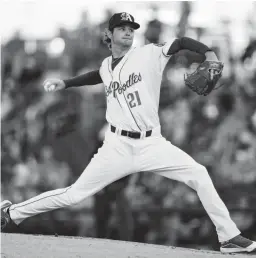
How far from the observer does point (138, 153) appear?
4367 mm

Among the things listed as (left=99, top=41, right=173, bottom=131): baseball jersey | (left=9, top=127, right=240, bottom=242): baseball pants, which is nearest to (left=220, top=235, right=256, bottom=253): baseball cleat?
(left=9, top=127, right=240, bottom=242): baseball pants

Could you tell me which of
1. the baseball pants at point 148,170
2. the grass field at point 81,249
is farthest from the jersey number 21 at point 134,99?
the grass field at point 81,249

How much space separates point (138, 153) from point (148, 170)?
0.15 metres

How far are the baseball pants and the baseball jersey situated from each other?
0.37 feet

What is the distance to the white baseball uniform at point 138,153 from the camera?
4.26 meters

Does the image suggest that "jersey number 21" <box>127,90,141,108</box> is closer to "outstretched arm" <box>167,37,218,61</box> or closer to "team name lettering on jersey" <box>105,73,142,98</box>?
"team name lettering on jersey" <box>105,73,142,98</box>

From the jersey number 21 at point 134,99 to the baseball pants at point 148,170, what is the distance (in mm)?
241

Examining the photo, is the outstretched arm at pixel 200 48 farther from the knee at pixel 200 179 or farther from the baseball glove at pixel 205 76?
the knee at pixel 200 179

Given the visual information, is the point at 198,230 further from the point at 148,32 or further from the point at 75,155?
the point at 148,32

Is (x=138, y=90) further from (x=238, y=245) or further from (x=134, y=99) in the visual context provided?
(x=238, y=245)

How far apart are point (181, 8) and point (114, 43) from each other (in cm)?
367

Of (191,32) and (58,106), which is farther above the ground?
(191,32)

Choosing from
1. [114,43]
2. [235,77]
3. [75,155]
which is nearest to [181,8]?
[235,77]

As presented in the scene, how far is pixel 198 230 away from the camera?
735 centimetres
